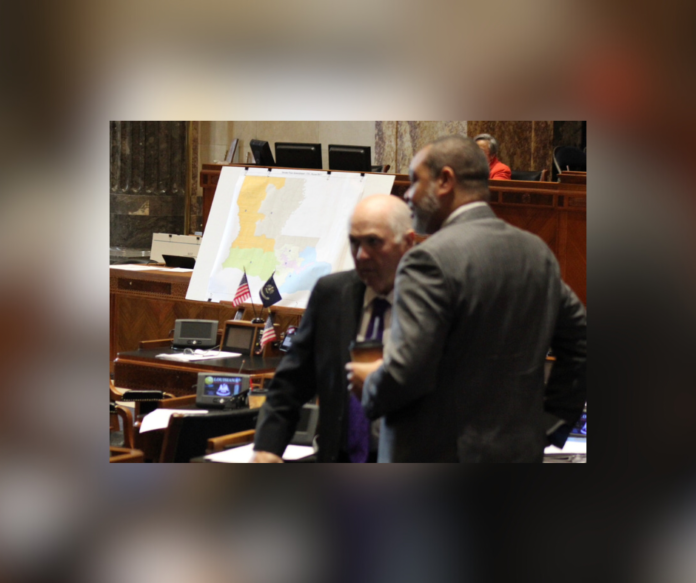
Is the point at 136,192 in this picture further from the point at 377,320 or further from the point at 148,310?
the point at 377,320

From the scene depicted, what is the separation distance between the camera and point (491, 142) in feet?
12.8

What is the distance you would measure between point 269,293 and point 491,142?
3.81 feet

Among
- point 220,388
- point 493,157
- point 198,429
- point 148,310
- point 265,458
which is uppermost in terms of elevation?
point 493,157

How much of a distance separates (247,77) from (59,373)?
1.52m

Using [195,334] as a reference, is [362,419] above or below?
below

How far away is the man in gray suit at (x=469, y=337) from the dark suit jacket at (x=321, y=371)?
10 centimetres

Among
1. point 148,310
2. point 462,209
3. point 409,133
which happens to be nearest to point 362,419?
point 462,209

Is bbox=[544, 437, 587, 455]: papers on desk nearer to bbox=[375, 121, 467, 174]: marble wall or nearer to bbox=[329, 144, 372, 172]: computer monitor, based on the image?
bbox=[375, 121, 467, 174]: marble wall

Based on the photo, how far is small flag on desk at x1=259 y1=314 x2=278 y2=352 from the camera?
13.3ft

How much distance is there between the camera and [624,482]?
395cm

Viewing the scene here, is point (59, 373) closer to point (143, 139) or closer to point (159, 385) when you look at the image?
point (159, 385)

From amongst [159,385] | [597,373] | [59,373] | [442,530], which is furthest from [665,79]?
[59,373]

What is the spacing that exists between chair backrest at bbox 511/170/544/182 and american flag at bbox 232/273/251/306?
1.27 m

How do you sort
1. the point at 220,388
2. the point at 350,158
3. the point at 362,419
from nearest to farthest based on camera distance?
1. the point at 362,419
2. the point at 220,388
3. the point at 350,158
